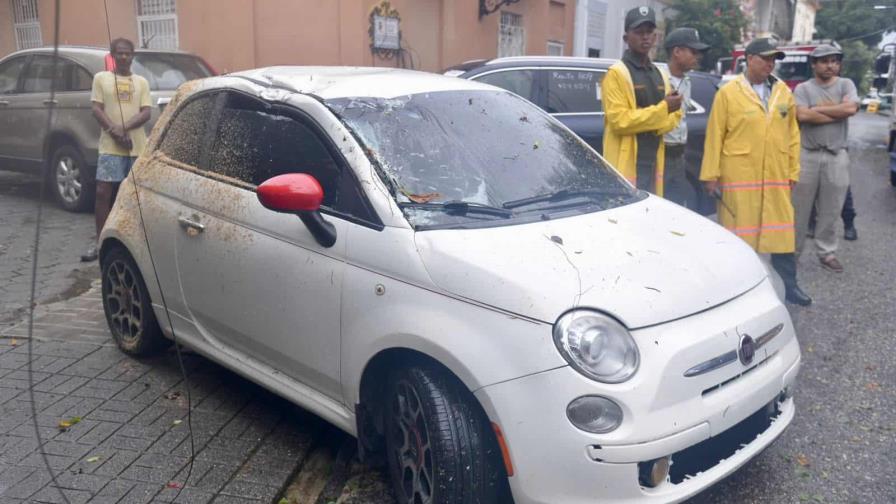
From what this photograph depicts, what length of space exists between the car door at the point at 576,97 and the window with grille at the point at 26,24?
9882 mm

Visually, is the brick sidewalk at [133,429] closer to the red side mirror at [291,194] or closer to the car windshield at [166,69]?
the red side mirror at [291,194]

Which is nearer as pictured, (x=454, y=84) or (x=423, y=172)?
(x=423, y=172)

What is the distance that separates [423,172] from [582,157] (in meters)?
1.02

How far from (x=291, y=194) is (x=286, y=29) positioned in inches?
340

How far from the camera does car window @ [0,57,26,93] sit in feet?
30.6

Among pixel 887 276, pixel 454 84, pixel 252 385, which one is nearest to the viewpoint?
pixel 454 84

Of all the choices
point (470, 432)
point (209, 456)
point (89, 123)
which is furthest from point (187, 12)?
point (470, 432)

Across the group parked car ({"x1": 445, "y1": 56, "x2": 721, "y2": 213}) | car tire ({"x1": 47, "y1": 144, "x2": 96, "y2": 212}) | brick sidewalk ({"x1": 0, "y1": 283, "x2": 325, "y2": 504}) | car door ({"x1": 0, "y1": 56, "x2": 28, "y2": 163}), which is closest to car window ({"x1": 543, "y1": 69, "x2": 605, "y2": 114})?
parked car ({"x1": 445, "y1": 56, "x2": 721, "y2": 213})

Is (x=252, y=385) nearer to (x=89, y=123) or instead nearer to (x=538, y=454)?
(x=538, y=454)

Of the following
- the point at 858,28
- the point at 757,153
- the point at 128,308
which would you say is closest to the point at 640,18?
the point at 757,153

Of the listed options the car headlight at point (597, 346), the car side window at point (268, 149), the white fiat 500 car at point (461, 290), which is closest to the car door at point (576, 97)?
the white fiat 500 car at point (461, 290)

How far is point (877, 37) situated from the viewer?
41.6 m

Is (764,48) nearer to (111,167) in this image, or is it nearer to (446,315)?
(446,315)

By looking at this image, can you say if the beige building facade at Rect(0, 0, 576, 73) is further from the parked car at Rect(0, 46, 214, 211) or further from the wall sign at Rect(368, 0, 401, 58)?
the parked car at Rect(0, 46, 214, 211)
